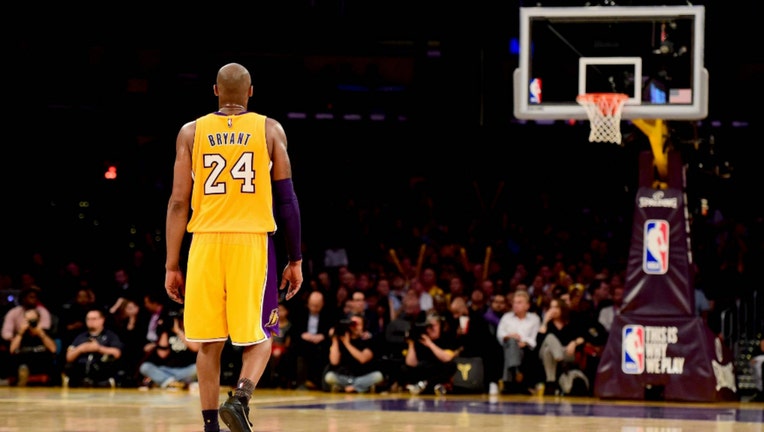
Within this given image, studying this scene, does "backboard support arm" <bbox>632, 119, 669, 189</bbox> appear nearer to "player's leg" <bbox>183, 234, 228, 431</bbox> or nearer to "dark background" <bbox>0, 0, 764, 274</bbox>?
"player's leg" <bbox>183, 234, 228, 431</bbox>

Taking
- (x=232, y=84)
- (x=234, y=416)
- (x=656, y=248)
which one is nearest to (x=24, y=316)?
(x=656, y=248)

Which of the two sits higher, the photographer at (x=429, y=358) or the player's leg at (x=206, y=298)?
the player's leg at (x=206, y=298)

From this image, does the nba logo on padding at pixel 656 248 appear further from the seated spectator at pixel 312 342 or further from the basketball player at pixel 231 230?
the basketball player at pixel 231 230

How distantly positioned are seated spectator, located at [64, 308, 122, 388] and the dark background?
7.75 metres

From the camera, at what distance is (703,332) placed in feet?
49.3

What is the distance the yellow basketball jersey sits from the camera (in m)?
6.91

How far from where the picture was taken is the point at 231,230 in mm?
6871

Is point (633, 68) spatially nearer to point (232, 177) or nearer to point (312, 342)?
point (312, 342)

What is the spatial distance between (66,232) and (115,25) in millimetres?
4551

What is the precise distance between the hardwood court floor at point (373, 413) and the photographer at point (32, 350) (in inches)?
78.2

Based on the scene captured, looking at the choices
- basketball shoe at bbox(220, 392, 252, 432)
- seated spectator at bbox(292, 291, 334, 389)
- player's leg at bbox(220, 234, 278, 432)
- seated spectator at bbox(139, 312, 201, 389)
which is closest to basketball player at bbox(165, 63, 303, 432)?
player's leg at bbox(220, 234, 278, 432)

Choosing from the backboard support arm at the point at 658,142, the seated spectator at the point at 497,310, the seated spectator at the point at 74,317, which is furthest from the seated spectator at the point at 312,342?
the backboard support arm at the point at 658,142

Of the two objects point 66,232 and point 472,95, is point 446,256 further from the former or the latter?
point 66,232

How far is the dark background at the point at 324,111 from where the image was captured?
25.2 meters
